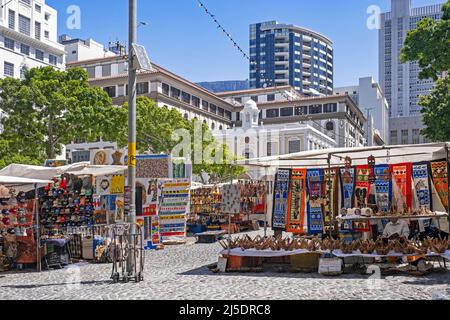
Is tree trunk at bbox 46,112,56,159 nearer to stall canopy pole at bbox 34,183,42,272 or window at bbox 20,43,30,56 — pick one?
stall canopy pole at bbox 34,183,42,272

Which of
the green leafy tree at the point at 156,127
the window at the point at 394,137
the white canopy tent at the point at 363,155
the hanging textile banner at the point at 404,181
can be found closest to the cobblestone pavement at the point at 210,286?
the hanging textile banner at the point at 404,181

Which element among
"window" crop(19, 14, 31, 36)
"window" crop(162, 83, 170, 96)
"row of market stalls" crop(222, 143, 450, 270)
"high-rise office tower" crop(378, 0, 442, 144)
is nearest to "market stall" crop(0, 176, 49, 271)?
"row of market stalls" crop(222, 143, 450, 270)

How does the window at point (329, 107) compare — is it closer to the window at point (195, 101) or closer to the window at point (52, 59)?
the window at point (195, 101)

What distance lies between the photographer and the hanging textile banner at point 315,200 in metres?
14.1

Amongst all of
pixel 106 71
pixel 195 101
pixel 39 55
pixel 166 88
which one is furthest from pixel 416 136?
pixel 39 55

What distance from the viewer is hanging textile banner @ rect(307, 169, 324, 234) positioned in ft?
46.1

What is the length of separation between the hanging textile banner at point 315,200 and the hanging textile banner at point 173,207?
635 centimetres

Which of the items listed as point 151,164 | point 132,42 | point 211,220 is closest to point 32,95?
point 211,220

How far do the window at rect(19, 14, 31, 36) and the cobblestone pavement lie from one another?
54.4m

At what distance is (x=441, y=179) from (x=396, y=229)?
5.11ft

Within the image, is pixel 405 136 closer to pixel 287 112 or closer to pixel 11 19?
pixel 287 112

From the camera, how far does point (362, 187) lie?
1355 centimetres

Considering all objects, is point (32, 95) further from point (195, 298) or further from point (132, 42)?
point (195, 298)

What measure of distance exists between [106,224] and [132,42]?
7357 millimetres
